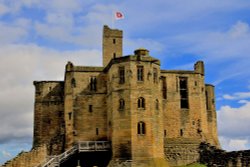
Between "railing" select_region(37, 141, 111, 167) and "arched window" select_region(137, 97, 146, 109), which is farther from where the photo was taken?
"railing" select_region(37, 141, 111, 167)

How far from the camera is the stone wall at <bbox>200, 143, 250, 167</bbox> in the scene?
5678 cm

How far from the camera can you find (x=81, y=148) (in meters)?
63.1

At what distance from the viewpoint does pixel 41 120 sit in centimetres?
7088

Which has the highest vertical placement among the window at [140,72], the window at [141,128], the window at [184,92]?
the window at [140,72]

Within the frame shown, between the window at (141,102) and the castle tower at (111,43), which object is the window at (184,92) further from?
the castle tower at (111,43)

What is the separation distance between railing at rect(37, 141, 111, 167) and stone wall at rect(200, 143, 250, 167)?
42.0ft

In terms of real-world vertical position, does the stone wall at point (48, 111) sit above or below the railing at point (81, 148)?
above

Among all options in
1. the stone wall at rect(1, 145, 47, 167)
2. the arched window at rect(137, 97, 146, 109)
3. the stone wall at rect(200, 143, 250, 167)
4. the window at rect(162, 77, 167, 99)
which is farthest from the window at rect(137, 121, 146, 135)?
the stone wall at rect(1, 145, 47, 167)

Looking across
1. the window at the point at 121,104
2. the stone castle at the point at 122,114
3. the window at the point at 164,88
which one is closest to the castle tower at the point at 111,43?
the stone castle at the point at 122,114

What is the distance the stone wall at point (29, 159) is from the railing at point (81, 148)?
1.27 m

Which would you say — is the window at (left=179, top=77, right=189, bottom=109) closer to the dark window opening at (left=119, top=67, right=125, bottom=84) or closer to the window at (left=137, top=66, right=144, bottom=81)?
the window at (left=137, top=66, right=144, bottom=81)

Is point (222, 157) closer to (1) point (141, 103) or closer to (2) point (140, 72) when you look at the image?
(1) point (141, 103)

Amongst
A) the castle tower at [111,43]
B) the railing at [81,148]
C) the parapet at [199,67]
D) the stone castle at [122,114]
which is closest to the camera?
the stone castle at [122,114]

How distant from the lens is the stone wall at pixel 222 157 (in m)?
56.8
